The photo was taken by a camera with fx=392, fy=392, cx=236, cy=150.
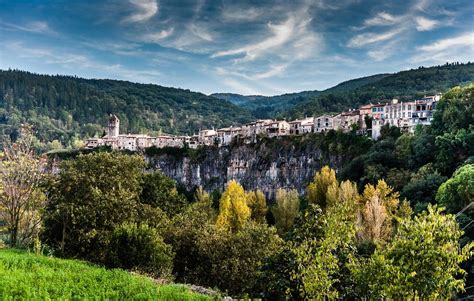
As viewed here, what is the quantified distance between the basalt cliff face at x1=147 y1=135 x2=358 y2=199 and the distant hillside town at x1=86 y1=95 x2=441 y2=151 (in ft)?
18.0

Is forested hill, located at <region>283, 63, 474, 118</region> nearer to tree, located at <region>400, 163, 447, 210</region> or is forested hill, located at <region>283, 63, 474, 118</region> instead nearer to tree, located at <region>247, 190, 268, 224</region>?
tree, located at <region>247, 190, 268, 224</region>

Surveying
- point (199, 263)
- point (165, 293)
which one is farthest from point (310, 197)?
point (165, 293)

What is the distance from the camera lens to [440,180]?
39094 mm

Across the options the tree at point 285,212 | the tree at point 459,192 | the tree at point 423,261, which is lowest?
the tree at point 285,212

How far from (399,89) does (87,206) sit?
177046 millimetres

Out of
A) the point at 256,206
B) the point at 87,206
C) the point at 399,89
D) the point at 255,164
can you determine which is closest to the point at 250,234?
the point at 87,206

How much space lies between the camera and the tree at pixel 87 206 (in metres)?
22.5

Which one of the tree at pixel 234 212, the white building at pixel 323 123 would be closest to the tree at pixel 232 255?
the tree at pixel 234 212

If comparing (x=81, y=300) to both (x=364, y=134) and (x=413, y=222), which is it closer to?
(x=413, y=222)

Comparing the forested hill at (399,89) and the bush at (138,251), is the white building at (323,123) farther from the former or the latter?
the bush at (138,251)

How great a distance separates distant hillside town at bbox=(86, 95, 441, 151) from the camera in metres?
79.4

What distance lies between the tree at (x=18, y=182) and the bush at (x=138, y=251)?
7.55 m

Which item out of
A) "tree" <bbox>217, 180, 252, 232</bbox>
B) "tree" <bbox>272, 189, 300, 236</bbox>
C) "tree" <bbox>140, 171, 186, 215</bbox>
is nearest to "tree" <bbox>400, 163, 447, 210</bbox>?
"tree" <bbox>272, 189, 300, 236</bbox>

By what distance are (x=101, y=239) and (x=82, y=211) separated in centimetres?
194
